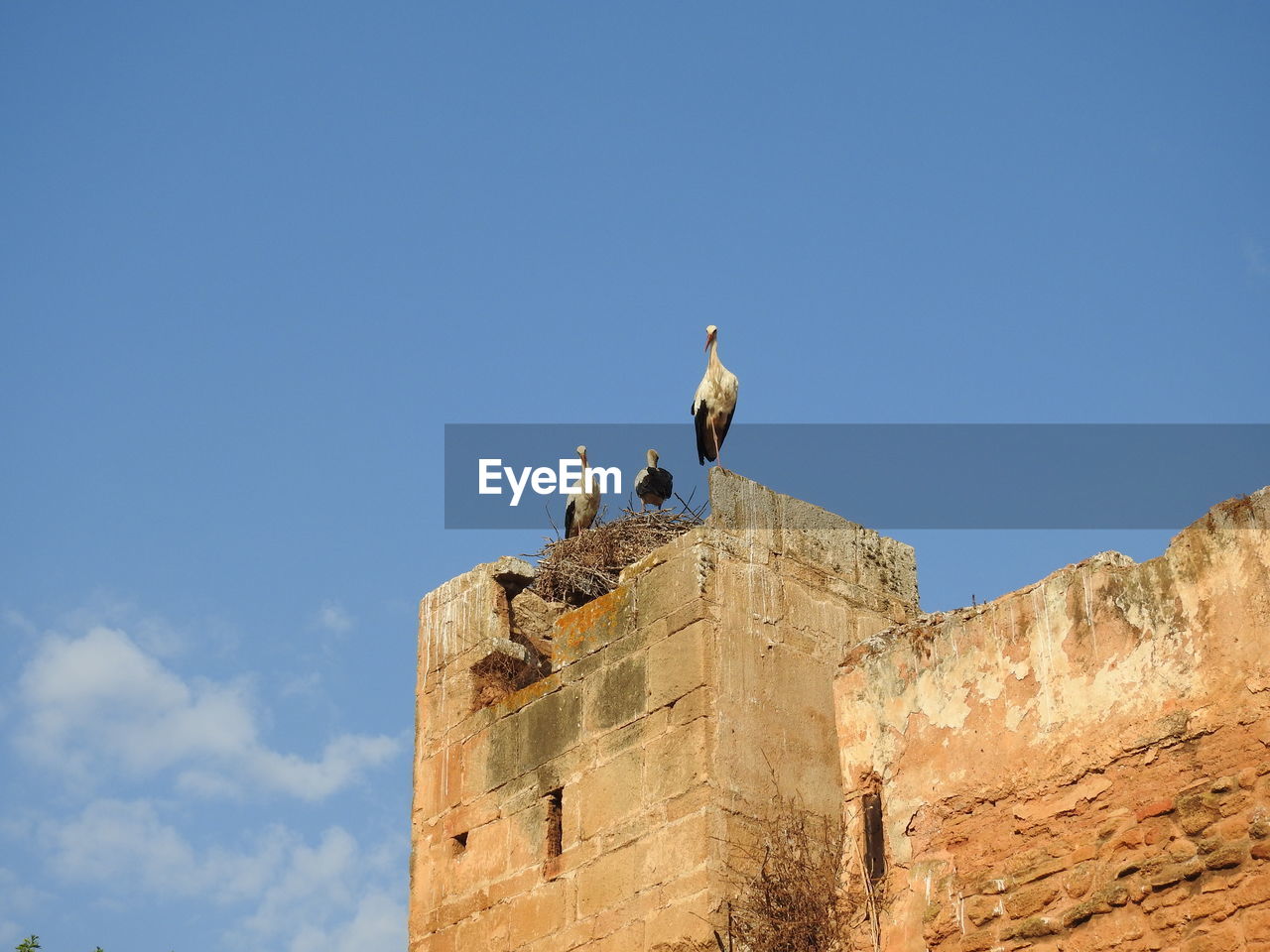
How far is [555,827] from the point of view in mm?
7887

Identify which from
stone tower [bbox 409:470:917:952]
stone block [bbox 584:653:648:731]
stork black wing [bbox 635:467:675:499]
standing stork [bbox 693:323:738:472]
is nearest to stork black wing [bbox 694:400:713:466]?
standing stork [bbox 693:323:738:472]

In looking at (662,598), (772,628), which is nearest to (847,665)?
(772,628)

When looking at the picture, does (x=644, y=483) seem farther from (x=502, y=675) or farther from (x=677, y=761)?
(x=677, y=761)

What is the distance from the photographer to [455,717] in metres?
8.76

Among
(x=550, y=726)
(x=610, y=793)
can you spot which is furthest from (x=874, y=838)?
(x=550, y=726)

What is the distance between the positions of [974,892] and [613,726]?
6.11ft

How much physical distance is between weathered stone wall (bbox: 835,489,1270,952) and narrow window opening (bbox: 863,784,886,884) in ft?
0.20

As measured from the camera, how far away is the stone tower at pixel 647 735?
7.18 m

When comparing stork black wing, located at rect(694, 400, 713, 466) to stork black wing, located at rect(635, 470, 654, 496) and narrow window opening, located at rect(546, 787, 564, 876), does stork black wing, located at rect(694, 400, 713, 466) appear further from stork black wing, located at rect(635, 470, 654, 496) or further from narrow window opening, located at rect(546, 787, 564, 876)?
narrow window opening, located at rect(546, 787, 564, 876)

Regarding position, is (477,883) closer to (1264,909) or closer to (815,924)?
(815,924)

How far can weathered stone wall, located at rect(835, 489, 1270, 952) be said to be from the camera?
19.2 feet

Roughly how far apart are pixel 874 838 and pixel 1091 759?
3.76 ft

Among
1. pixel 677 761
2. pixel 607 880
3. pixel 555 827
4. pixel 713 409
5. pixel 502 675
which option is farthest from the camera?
pixel 713 409

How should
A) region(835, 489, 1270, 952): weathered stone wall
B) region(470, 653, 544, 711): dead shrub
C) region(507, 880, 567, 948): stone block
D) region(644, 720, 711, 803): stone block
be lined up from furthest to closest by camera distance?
region(470, 653, 544, 711): dead shrub
region(507, 880, 567, 948): stone block
region(644, 720, 711, 803): stone block
region(835, 489, 1270, 952): weathered stone wall
